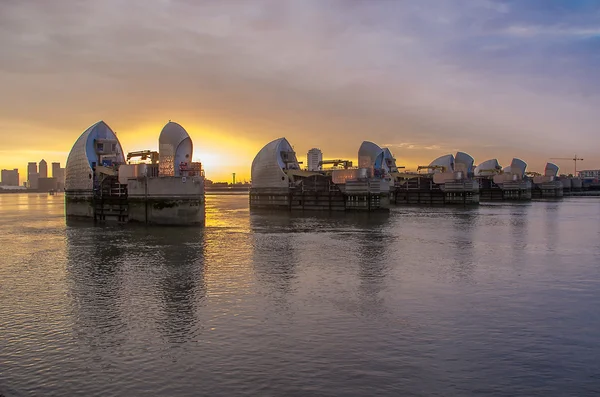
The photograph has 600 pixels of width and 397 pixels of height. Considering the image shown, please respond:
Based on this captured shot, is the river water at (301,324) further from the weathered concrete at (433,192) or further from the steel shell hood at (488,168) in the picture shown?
the steel shell hood at (488,168)

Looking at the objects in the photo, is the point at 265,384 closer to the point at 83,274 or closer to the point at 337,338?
the point at 337,338

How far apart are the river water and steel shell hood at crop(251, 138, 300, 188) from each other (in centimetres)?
5247

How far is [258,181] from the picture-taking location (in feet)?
280

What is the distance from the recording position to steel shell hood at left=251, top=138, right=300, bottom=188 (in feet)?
266

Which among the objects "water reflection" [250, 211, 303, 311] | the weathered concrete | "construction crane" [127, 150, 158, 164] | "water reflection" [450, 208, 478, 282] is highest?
"construction crane" [127, 150, 158, 164]

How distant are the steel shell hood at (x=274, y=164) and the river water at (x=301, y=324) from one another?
172 feet

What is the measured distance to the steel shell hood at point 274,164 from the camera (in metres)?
81.2

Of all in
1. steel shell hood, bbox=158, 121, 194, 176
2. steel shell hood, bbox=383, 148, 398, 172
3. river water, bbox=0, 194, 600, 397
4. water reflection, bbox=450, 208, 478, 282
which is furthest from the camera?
steel shell hood, bbox=383, 148, 398, 172

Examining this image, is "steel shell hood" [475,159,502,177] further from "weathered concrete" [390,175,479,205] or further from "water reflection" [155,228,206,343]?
"water reflection" [155,228,206,343]

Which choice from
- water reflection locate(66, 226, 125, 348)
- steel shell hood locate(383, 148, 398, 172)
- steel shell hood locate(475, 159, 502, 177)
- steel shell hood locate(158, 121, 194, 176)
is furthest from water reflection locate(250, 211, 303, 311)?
steel shell hood locate(475, 159, 502, 177)

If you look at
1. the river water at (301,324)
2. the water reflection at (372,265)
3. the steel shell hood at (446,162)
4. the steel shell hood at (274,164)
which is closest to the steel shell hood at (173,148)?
the water reflection at (372,265)

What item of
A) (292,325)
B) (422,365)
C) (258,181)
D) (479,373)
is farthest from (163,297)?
(258,181)

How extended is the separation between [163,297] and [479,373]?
1117cm

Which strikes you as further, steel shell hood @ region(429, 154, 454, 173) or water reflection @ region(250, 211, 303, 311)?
steel shell hood @ region(429, 154, 454, 173)
